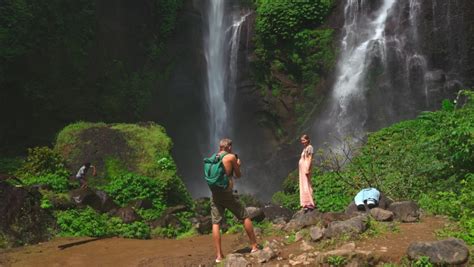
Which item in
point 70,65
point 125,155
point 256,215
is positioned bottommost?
point 256,215

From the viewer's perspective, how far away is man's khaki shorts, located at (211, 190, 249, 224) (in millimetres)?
5742

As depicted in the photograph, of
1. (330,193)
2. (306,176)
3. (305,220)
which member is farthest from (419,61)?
(305,220)

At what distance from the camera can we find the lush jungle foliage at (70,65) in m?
17.3

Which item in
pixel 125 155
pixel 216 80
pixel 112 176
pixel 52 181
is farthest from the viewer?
pixel 216 80

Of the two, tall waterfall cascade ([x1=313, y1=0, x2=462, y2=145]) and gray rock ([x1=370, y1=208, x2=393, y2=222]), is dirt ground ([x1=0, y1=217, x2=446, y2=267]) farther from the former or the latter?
tall waterfall cascade ([x1=313, y1=0, x2=462, y2=145])

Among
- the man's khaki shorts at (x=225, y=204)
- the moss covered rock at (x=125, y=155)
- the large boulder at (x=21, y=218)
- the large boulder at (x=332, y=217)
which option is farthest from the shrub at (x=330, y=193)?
the large boulder at (x=21, y=218)

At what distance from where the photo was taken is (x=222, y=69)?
75.4 feet

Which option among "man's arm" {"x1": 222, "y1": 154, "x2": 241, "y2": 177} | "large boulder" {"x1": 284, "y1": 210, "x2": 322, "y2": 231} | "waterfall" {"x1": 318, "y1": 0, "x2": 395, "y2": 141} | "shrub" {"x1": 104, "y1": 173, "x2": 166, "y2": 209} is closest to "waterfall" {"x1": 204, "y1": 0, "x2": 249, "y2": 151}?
"waterfall" {"x1": 318, "y1": 0, "x2": 395, "y2": 141}

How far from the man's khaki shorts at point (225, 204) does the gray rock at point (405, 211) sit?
2330mm

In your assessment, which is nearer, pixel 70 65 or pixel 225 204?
pixel 225 204

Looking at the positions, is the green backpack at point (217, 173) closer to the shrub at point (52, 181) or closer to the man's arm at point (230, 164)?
the man's arm at point (230, 164)

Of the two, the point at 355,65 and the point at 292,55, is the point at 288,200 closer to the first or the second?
the point at 355,65

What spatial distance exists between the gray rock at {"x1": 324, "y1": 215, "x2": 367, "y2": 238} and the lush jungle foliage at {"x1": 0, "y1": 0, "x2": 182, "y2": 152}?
600 inches

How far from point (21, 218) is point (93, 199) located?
1825 mm
